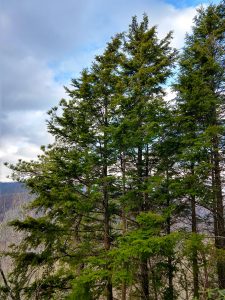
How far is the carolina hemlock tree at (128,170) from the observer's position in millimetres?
10758

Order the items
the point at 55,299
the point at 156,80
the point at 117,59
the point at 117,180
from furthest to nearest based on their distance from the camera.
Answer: the point at 117,59 → the point at 156,80 → the point at 117,180 → the point at 55,299

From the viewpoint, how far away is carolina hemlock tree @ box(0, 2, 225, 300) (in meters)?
10.8

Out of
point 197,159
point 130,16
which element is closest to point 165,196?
point 197,159

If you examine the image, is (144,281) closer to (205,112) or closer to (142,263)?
(142,263)

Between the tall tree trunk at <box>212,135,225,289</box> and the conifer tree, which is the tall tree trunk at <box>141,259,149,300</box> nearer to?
the conifer tree

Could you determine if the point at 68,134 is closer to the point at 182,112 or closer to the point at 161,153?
the point at 161,153

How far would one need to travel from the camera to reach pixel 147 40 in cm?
1416

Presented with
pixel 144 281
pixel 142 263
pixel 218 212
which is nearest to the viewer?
pixel 142 263

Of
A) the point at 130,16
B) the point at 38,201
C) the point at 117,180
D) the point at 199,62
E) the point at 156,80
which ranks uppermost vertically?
the point at 130,16

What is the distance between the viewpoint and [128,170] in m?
12.3

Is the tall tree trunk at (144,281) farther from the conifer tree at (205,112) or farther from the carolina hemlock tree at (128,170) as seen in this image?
the conifer tree at (205,112)

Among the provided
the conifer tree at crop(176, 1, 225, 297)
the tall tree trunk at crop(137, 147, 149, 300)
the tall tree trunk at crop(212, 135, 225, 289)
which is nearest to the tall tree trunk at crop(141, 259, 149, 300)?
the tall tree trunk at crop(137, 147, 149, 300)

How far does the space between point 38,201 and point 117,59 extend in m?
6.86

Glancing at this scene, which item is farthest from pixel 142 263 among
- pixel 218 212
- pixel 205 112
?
pixel 205 112
